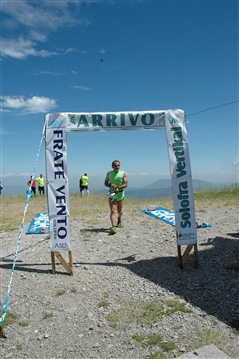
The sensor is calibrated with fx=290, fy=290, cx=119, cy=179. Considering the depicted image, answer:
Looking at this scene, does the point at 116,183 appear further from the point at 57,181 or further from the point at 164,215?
the point at 164,215

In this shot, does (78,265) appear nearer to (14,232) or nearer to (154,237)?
(154,237)

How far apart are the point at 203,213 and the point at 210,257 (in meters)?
5.86

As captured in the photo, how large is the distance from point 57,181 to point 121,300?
276 centimetres

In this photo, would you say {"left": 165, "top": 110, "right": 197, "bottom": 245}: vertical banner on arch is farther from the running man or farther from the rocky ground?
the running man

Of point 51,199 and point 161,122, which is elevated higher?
point 161,122

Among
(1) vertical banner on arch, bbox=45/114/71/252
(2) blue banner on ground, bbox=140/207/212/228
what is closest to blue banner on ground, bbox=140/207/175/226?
(2) blue banner on ground, bbox=140/207/212/228

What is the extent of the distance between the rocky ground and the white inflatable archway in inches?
34.7

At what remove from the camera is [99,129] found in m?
6.37

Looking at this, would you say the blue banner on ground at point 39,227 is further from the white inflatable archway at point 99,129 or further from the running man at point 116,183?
the white inflatable archway at point 99,129

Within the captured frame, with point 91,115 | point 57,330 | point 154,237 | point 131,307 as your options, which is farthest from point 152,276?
point 91,115

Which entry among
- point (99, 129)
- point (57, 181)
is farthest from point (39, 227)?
point (99, 129)

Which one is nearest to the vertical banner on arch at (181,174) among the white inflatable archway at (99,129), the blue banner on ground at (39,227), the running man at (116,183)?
the white inflatable archway at (99,129)

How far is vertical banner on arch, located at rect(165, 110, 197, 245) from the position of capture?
20.9 feet

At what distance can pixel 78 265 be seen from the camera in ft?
22.6
